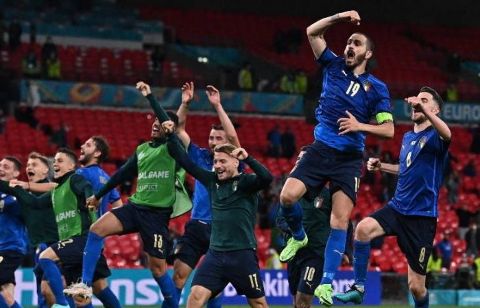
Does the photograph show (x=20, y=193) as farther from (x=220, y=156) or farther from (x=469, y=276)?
(x=469, y=276)

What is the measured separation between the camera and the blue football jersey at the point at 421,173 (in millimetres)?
11547

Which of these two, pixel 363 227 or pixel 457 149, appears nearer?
pixel 363 227

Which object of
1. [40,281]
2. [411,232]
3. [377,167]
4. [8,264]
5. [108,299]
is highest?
[377,167]

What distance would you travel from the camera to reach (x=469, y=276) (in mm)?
23969

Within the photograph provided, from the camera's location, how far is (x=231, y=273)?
424 inches

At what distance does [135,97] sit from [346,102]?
20299mm

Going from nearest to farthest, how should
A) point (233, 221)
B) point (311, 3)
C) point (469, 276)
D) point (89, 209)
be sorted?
1. point (233, 221)
2. point (89, 209)
3. point (469, 276)
4. point (311, 3)

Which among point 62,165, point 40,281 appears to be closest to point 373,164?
point 62,165

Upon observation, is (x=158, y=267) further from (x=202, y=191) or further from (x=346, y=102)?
(x=346, y=102)

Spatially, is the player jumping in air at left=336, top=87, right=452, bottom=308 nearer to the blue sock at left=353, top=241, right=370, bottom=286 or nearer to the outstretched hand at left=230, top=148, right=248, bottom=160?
the blue sock at left=353, top=241, right=370, bottom=286

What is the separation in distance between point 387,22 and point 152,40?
9727mm

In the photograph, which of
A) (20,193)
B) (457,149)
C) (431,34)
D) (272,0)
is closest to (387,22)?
(431,34)

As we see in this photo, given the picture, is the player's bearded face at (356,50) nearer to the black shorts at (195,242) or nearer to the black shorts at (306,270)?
the black shorts at (306,270)

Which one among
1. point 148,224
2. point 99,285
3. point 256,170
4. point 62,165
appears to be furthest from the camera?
point 62,165
